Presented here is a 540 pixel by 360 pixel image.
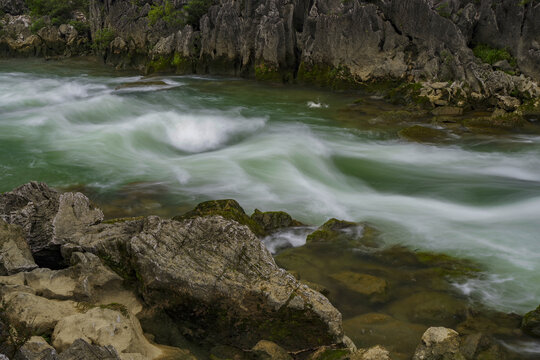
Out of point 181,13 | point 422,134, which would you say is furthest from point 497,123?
point 181,13

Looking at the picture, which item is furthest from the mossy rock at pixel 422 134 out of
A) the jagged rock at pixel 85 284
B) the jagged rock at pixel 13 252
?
the jagged rock at pixel 13 252

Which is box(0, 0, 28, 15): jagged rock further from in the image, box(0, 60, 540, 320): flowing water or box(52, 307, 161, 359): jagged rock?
box(52, 307, 161, 359): jagged rock

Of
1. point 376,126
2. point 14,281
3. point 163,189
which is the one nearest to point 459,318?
point 14,281

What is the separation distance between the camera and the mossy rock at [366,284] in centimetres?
600

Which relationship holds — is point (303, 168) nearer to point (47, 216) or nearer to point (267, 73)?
point (47, 216)

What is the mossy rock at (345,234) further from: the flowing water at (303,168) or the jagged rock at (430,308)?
the jagged rock at (430,308)

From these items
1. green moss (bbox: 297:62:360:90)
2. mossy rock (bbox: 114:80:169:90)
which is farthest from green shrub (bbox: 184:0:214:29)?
green moss (bbox: 297:62:360:90)

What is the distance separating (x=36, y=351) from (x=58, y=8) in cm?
5488

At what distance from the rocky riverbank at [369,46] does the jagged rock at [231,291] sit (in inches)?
586

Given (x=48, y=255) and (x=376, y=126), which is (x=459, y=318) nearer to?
(x=48, y=255)

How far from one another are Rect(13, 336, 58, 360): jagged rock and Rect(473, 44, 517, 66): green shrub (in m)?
21.7

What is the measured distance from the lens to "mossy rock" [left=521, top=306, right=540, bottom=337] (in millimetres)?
5242

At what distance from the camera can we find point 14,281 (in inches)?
182

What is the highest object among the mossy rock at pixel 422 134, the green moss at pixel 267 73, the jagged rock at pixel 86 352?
the green moss at pixel 267 73
